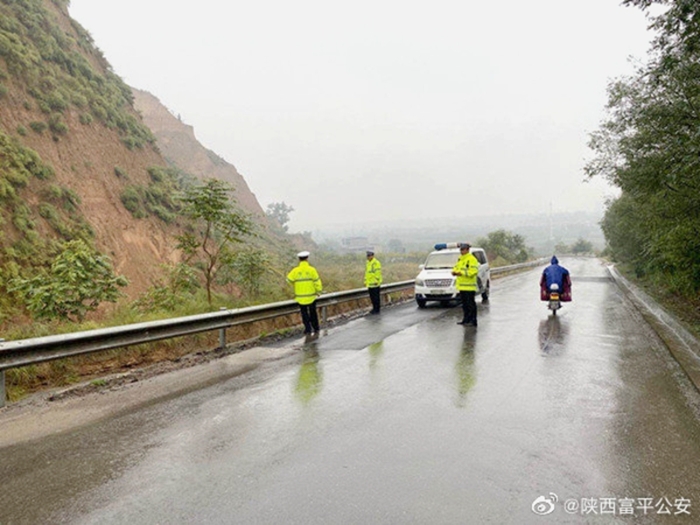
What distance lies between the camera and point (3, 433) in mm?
4355

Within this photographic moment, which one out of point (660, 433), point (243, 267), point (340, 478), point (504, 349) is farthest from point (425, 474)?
point (243, 267)

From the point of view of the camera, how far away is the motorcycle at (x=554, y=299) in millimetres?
11609

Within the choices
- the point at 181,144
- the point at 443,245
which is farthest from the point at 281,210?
the point at 443,245

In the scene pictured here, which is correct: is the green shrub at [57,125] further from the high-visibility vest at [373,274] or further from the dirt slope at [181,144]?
the dirt slope at [181,144]

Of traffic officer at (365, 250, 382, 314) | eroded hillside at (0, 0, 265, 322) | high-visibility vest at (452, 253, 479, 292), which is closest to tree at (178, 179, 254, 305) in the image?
traffic officer at (365, 250, 382, 314)

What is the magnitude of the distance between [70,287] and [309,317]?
5826 millimetres

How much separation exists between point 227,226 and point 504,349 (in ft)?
25.7

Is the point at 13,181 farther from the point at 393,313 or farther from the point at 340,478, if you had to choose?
the point at 340,478

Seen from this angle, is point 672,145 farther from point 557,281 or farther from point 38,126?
point 38,126

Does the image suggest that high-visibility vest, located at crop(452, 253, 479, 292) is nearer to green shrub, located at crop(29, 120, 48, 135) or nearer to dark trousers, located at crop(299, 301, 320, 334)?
dark trousers, located at crop(299, 301, 320, 334)

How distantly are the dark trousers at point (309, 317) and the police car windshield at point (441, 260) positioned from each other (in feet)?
21.0

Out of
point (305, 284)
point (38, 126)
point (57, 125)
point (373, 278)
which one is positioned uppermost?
point (57, 125)

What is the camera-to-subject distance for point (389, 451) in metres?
3.72

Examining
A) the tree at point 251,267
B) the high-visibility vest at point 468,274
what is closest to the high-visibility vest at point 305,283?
the high-visibility vest at point 468,274
